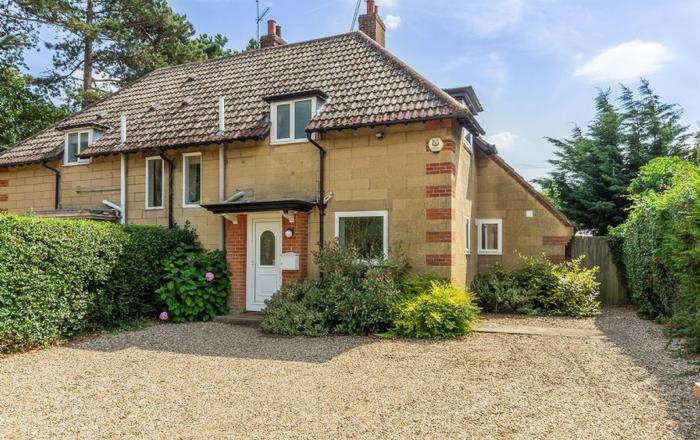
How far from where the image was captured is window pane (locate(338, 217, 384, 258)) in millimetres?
10750

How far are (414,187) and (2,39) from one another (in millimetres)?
20106

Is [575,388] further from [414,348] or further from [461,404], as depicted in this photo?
[414,348]

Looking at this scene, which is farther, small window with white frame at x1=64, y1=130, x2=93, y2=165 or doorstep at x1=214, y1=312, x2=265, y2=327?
small window with white frame at x1=64, y1=130, x2=93, y2=165

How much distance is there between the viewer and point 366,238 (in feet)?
35.7

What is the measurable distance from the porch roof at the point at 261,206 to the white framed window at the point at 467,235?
3972 mm

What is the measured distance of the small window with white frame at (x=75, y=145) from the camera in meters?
14.3

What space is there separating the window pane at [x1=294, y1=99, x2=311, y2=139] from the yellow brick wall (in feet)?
18.1

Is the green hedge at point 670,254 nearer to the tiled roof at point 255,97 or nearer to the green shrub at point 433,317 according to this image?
the green shrub at point 433,317

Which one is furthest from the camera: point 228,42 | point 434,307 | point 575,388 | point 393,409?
point 228,42

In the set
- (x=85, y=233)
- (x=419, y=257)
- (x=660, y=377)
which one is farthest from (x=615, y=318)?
(x=85, y=233)

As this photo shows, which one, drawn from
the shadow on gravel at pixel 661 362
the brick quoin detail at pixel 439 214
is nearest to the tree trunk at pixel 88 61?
the brick quoin detail at pixel 439 214

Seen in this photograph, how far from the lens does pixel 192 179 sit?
1280cm

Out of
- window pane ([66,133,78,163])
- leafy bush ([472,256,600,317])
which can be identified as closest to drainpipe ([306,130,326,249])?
leafy bush ([472,256,600,317])

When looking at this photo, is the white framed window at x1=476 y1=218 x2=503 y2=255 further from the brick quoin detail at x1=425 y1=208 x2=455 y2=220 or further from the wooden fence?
the brick quoin detail at x1=425 y1=208 x2=455 y2=220
